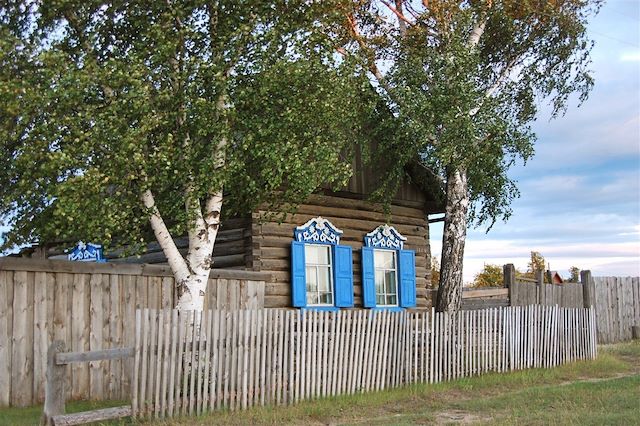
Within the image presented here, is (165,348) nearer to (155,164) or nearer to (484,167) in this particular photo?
(155,164)

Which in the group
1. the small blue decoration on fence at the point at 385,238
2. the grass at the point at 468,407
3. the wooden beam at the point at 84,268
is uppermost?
the small blue decoration on fence at the point at 385,238

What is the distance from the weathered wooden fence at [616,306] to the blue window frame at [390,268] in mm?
7429

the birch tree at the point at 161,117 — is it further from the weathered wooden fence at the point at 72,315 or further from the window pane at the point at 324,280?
the window pane at the point at 324,280

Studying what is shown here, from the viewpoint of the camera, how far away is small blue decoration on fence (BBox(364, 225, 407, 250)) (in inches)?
808

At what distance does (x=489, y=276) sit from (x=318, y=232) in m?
26.5

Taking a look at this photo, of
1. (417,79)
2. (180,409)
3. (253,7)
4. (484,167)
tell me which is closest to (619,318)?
(484,167)

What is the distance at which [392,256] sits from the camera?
21312 mm

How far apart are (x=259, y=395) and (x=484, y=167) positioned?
10.7 metres

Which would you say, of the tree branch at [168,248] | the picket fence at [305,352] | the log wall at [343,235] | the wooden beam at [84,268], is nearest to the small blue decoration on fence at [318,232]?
the log wall at [343,235]

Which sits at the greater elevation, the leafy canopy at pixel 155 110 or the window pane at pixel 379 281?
the leafy canopy at pixel 155 110

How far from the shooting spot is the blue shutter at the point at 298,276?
17.9m

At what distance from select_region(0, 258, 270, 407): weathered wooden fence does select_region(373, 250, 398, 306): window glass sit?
7.33 m

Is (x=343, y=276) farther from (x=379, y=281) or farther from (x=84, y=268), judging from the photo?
(x=84, y=268)

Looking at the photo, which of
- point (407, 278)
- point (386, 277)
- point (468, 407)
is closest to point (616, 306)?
point (407, 278)
